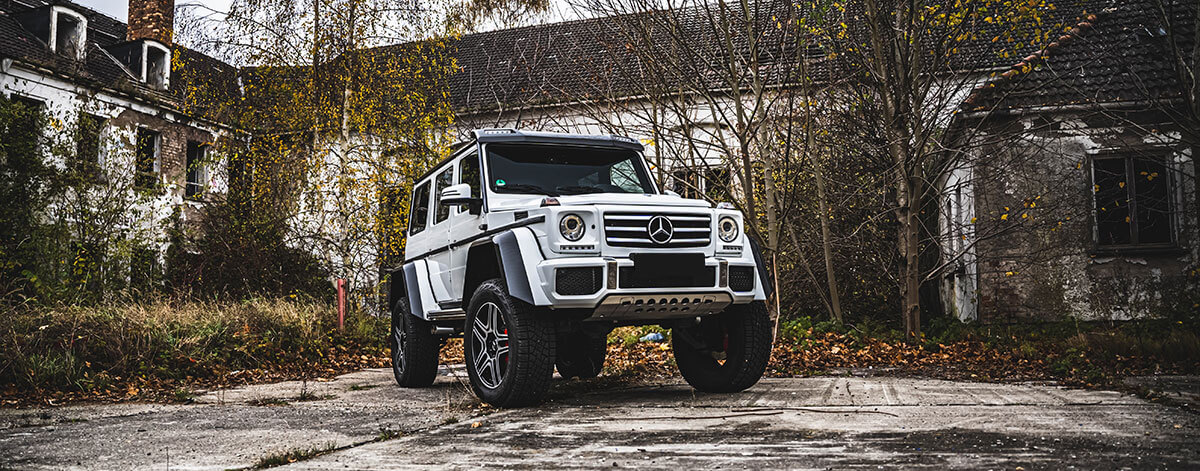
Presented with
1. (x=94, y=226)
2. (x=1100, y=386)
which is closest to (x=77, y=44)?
(x=94, y=226)

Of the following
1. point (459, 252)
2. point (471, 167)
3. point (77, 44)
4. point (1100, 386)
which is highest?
point (77, 44)

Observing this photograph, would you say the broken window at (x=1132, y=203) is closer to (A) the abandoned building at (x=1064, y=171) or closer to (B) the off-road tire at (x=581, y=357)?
(A) the abandoned building at (x=1064, y=171)

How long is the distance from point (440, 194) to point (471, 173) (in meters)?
0.87

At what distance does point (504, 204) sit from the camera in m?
7.36

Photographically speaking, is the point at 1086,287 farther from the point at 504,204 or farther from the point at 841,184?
the point at 504,204

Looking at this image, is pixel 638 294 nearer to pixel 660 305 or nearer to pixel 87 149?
pixel 660 305

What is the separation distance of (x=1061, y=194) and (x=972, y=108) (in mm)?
2091

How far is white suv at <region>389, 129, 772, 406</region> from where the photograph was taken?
646 cm

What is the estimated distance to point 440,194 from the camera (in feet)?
28.6

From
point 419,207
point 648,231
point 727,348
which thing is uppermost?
point 419,207

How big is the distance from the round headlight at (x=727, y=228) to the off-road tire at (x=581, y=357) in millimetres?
2286

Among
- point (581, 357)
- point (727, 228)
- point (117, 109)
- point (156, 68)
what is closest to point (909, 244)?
point (581, 357)

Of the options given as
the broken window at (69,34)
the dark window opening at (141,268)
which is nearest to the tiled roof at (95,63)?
the broken window at (69,34)

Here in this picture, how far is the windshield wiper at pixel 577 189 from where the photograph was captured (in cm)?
760
